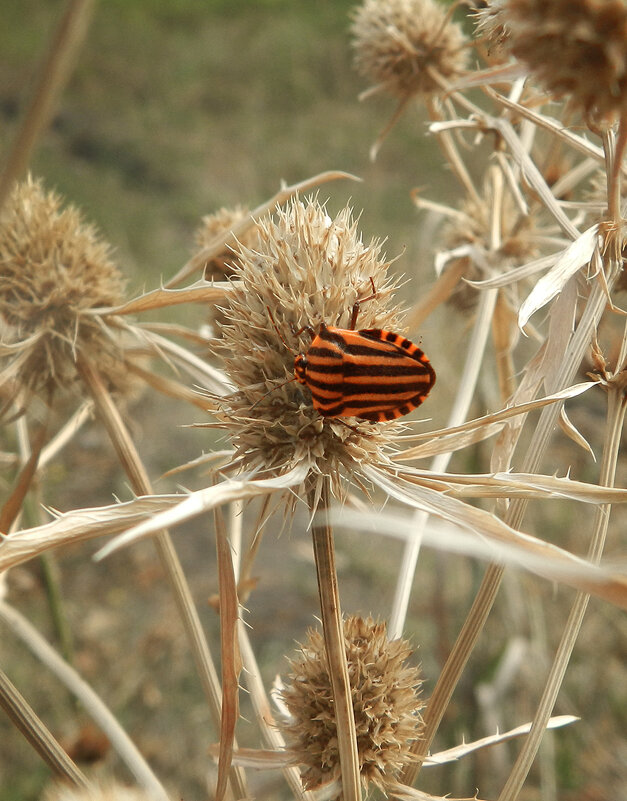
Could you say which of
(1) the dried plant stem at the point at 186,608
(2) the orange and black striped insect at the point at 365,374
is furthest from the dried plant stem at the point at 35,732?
(2) the orange and black striped insect at the point at 365,374

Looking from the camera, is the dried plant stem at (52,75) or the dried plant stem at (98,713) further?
the dried plant stem at (98,713)

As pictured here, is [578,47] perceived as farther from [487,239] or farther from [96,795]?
[487,239]

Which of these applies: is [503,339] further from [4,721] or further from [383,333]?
[4,721]

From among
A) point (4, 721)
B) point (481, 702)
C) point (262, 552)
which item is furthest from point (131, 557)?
point (481, 702)

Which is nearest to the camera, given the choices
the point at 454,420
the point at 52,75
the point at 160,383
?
the point at 52,75

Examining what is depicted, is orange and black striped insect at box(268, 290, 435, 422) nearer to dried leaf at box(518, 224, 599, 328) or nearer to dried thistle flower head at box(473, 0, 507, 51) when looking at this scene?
dried leaf at box(518, 224, 599, 328)

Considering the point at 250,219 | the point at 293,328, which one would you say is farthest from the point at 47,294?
the point at 293,328

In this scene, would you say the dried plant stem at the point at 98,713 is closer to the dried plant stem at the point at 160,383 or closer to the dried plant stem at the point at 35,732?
the dried plant stem at the point at 35,732
